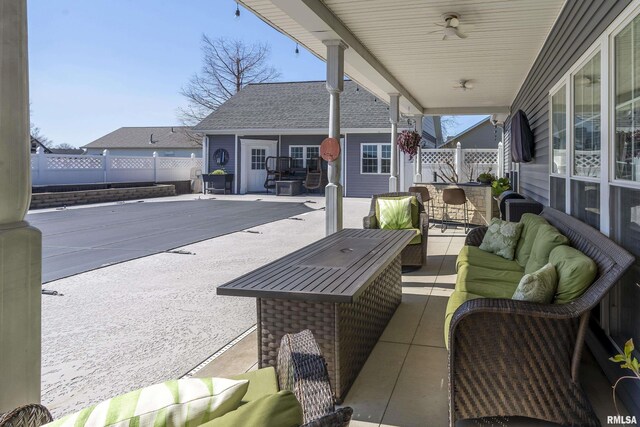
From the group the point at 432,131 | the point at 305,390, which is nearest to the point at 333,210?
the point at 305,390

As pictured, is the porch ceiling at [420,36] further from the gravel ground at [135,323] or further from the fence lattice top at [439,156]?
the fence lattice top at [439,156]

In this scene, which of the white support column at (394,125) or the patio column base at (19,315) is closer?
the patio column base at (19,315)

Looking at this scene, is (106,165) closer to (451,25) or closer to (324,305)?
(451,25)

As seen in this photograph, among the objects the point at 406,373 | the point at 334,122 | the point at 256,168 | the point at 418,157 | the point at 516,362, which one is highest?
the point at 256,168

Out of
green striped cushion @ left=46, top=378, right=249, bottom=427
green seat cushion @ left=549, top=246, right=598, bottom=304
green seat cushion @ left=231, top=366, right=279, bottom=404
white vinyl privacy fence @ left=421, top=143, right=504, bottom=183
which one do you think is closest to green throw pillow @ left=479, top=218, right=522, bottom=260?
green seat cushion @ left=549, top=246, right=598, bottom=304

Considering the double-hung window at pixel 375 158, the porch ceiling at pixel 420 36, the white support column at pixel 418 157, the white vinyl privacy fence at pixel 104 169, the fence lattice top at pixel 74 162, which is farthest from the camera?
the double-hung window at pixel 375 158

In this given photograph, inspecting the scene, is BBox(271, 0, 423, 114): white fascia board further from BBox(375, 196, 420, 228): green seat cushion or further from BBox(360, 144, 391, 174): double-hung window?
BBox(360, 144, 391, 174): double-hung window

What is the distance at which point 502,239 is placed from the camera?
4.07m

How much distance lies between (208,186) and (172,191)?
4.46ft

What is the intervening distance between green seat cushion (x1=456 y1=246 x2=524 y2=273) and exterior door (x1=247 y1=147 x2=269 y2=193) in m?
14.9

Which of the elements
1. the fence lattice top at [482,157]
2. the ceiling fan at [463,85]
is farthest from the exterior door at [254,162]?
the ceiling fan at [463,85]

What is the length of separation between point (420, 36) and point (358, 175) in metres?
11.2

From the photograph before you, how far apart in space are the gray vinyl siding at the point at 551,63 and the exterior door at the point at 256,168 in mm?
11518

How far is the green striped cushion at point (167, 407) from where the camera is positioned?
0.99 metres
